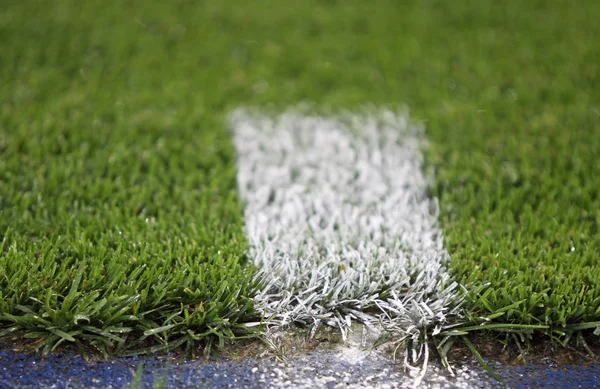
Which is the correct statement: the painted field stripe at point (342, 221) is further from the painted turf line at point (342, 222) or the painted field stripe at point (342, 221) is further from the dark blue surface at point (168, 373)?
the dark blue surface at point (168, 373)

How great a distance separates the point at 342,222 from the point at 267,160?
488 mm

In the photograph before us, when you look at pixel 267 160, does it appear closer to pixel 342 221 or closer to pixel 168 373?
pixel 342 221

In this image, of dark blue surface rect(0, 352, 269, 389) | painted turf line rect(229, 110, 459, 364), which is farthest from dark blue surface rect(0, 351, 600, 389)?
painted turf line rect(229, 110, 459, 364)

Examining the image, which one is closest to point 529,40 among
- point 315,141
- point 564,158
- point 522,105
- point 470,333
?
point 522,105

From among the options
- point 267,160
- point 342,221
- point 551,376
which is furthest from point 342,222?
point 551,376

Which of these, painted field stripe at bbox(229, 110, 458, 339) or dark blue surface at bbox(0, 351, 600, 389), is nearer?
dark blue surface at bbox(0, 351, 600, 389)

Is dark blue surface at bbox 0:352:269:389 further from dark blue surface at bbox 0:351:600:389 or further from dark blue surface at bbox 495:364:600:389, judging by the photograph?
dark blue surface at bbox 495:364:600:389

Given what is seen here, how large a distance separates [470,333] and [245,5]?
2527 mm

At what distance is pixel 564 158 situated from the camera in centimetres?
226

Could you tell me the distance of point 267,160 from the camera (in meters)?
2.31

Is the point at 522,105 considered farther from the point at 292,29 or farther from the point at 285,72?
the point at 292,29

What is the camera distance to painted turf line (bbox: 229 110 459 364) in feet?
5.24

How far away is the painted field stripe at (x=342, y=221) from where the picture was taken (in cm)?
160

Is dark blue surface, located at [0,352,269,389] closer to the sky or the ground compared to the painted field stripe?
closer to the ground
